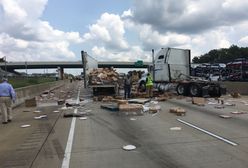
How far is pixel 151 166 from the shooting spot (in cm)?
664

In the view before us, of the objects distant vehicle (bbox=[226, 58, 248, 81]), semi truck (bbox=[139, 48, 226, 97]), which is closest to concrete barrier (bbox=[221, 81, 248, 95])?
distant vehicle (bbox=[226, 58, 248, 81])

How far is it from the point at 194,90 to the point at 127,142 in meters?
17.8

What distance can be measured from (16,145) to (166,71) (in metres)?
20.3

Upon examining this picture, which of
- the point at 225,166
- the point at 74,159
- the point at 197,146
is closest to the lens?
the point at 225,166

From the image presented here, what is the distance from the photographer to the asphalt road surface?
7.03 meters

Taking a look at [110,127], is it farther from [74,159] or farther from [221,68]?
[221,68]

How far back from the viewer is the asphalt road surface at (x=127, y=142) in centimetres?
703

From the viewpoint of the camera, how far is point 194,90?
26.0 meters

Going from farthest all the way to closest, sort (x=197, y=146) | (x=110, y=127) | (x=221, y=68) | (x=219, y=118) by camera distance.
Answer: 1. (x=221, y=68)
2. (x=219, y=118)
3. (x=110, y=127)
4. (x=197, y=146)

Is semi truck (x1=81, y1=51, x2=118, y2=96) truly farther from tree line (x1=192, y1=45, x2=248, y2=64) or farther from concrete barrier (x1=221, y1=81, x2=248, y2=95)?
tree line (x1=192, y1=45, x2=248, y2=64)

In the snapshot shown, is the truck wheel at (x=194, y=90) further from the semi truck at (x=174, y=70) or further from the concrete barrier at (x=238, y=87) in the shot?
the concrete barrier at (x=238, y=87)

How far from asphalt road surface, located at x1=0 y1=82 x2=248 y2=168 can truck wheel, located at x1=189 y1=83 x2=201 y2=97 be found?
1174cm

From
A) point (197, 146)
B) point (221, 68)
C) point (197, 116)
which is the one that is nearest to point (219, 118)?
point (197, 116)

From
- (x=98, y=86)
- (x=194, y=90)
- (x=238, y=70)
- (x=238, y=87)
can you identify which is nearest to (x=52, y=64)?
(x=238, y=70)
